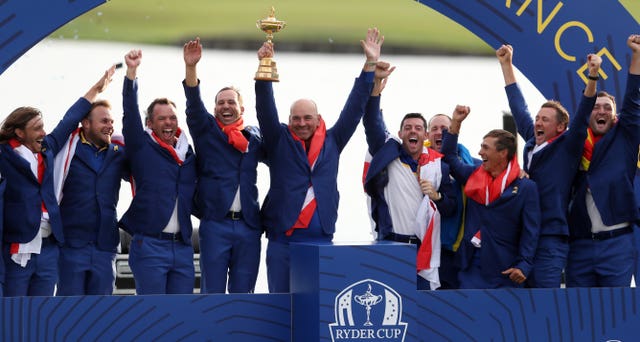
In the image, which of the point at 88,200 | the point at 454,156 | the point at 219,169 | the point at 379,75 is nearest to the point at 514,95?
the point at 454,156

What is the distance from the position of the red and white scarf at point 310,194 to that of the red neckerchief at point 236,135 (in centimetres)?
29

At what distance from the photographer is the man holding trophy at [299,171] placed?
729 centimetres

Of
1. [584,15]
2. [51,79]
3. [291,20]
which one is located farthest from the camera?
[291,20]

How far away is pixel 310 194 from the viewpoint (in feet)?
24.1

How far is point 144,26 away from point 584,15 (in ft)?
16.4

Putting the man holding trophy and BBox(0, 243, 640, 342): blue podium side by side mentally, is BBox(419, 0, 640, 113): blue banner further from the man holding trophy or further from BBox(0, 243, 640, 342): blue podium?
BBox(0, 243, 640, 342): blue podium

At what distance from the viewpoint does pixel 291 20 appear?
12.3 m

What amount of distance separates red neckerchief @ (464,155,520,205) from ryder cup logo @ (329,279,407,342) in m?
1.48

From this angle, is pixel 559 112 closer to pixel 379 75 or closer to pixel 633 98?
pixel 633 98

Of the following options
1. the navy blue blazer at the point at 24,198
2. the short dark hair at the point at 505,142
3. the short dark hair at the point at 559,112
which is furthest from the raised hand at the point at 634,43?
the navy blue blazer at the point at 24,198

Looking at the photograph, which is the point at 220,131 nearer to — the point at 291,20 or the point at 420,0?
the point at 420,0

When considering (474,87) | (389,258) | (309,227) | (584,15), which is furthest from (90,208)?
(474,87)

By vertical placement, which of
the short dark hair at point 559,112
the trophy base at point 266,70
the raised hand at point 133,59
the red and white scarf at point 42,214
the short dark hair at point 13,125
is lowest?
the red and white scarf at point 42,214

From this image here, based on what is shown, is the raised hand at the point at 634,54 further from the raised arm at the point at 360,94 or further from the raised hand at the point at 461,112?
the raised arm at the point at 360,94
